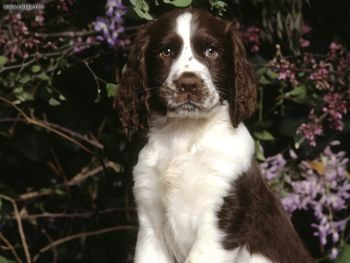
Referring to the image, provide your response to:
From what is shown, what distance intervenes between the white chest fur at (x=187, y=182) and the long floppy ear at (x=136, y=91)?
137 mm

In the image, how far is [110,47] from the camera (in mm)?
6902

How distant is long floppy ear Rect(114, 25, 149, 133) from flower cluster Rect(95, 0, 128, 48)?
0.51m

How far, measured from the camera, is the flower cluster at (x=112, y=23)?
627 cm

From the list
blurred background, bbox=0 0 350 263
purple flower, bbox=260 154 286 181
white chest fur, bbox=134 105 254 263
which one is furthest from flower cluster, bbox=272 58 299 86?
white chest fur, bbox=134 105 254 263

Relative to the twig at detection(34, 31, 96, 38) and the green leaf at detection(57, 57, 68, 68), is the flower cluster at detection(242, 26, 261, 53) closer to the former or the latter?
the twig at detection(34, 31, 96, 38)

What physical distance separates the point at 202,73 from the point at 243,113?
0.45m

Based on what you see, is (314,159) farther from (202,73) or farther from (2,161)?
(2,161)

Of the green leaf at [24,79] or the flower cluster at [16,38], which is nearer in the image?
the flower cluster at [16,38]

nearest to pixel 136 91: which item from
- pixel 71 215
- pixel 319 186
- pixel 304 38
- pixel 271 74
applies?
pixel 271 74

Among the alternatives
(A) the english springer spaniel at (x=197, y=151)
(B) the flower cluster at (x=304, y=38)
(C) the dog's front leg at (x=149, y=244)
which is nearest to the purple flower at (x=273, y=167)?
(B) the flower cluster at (x=304, y=38)

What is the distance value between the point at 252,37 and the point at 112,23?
3.82 ft

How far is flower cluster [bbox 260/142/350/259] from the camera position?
6844 mm

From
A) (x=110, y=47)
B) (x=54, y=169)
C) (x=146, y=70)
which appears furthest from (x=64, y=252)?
(x=146, y=70)

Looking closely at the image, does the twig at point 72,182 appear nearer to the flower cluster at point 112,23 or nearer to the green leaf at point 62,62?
the green leaf at point 62,62
